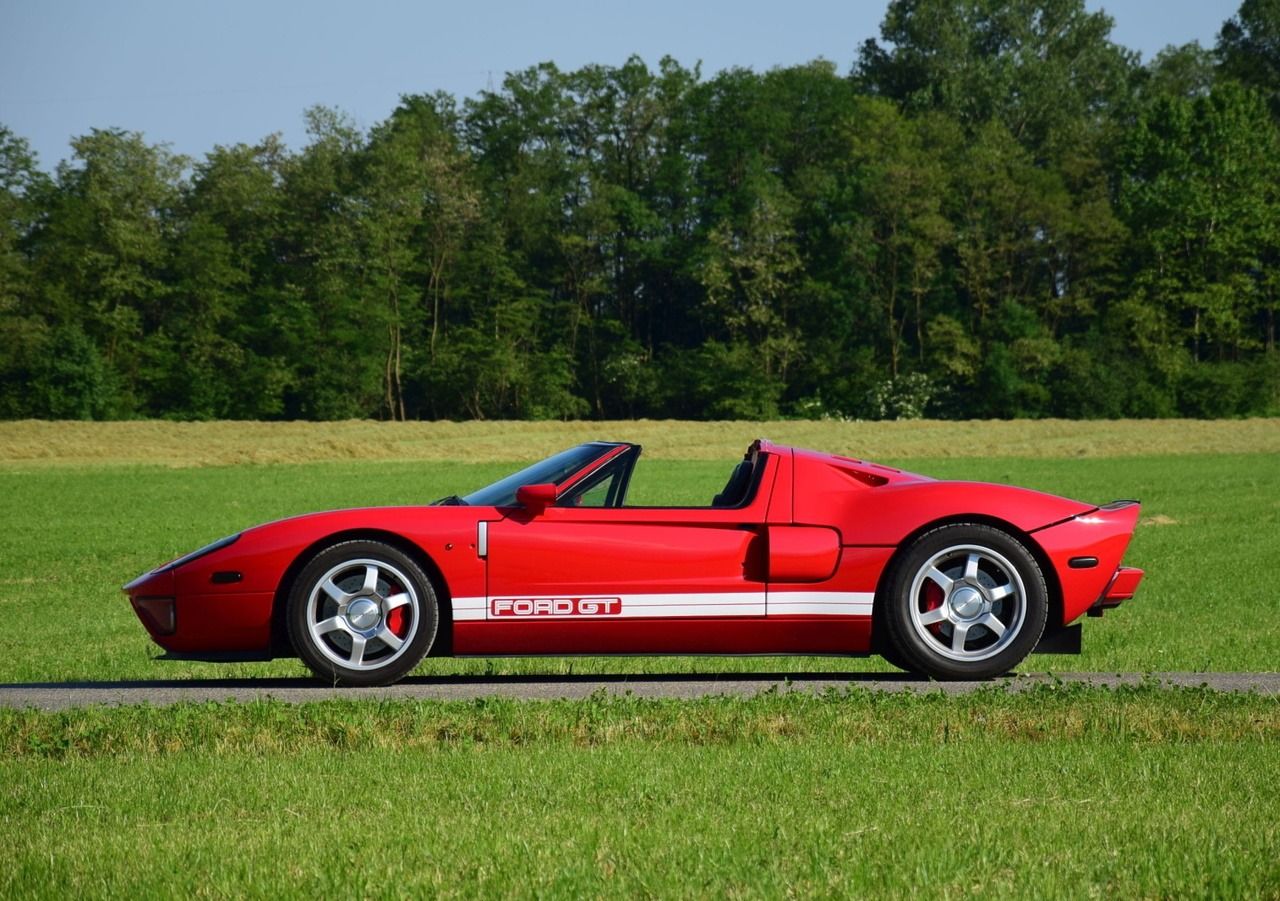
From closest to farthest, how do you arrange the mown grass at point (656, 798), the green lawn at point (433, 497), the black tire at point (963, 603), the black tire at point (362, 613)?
1. the mown grass at point (656, 798)
2. the black tire at point (362, 613)
3. the black tire at point (963, 603)
4. the green lawn at point (433, 497)

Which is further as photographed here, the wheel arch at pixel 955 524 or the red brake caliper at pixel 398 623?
the wheel arch at pixel 955 524

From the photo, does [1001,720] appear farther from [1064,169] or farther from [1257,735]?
[1064,169]

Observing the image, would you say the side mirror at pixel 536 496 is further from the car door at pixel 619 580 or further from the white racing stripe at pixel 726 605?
the white racing stripe at pixel 726 605

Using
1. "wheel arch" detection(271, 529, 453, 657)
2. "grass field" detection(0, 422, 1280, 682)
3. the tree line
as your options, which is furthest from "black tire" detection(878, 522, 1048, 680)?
the tree line

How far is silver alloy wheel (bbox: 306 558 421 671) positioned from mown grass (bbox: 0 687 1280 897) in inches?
36.9

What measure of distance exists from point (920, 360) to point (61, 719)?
71.1 meters

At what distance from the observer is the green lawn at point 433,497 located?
36.5ft

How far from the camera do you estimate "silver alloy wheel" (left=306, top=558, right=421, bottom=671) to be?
7.71 meters

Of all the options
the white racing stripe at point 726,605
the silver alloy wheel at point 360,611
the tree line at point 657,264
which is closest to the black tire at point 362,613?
the silver alloy wheel at point 360,611

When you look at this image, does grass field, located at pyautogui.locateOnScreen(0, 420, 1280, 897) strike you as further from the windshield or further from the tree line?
the tree line

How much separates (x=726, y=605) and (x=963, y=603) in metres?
1.16

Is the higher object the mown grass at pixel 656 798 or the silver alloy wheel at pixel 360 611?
the silver alloy wheel at pixel 360 611

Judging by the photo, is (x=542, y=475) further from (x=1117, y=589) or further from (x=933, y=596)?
(x=1117, y=589)


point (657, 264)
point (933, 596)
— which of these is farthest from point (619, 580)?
point (657, 264)
